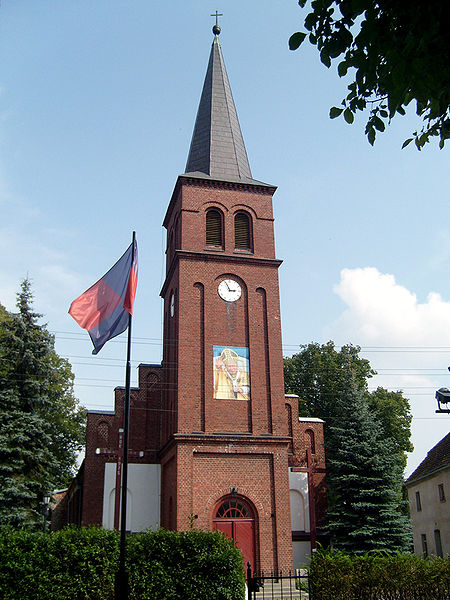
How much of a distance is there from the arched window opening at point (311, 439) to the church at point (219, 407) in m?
0.06

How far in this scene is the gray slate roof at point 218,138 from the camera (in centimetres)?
3378

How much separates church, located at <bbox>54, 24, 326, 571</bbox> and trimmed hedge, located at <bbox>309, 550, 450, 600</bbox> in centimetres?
959

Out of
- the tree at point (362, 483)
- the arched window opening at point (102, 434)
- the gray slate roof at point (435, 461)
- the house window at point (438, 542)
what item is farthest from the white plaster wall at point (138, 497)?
the house window at point (438, 542)

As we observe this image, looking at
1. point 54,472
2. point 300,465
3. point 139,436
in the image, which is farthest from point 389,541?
point 54,472

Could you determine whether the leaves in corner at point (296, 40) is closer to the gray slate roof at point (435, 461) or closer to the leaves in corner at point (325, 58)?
the leaves in corner at point (325, 58)

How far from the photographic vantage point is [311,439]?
3334 cm

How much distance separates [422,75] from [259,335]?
77.4 feet

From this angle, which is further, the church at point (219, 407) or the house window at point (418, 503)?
the house window at point (418, 503)

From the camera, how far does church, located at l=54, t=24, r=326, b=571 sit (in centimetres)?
2678

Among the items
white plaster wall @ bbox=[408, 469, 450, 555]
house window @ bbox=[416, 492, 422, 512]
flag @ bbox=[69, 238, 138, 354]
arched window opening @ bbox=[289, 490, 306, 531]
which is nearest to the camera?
flag @ bbox=[69, 238, 138, 354]

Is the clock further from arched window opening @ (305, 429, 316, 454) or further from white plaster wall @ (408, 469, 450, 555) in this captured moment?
white plaster wall @ (408, 469, 450, 555)

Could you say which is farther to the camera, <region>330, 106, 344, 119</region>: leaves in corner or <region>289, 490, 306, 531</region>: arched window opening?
<region>289, 490, 306, 531</region>: arched window opening

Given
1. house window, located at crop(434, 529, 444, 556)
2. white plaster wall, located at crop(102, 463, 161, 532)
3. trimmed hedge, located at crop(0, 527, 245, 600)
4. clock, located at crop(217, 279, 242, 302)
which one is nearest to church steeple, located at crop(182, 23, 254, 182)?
clock, located at crop(217, 279, 242, 302)

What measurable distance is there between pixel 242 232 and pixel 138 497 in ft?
45.7
